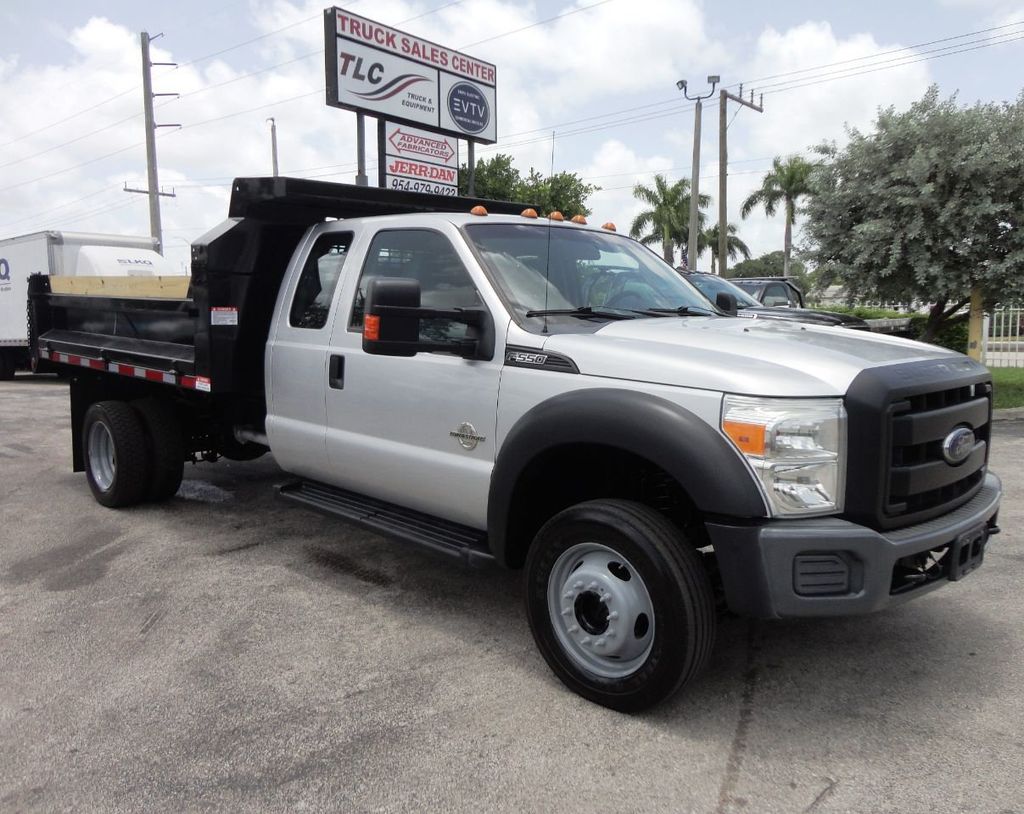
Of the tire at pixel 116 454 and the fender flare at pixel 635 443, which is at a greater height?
the fender flare at pixel 635 443

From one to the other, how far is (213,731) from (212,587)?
5.46 ft

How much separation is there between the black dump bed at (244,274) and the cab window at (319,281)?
255 mm

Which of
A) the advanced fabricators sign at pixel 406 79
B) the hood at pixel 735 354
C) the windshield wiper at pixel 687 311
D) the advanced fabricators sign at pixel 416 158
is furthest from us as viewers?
the advanced fabricators sign at pixel 416 158

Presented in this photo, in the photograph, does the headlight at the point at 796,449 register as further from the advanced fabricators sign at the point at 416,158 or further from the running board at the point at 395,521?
the advanced fabricators sign at the point at 416,158

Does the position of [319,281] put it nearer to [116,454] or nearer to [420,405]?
[420,405]

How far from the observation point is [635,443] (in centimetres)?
310

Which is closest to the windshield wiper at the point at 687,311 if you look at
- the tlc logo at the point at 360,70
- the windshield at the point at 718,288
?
the windshield at the point at 718,288

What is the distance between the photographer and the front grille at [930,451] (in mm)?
2979

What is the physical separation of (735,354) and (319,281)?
105 inches

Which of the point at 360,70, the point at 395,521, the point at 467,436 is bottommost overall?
the point at 395,521

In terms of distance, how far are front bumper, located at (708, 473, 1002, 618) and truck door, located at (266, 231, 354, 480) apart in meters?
2.55

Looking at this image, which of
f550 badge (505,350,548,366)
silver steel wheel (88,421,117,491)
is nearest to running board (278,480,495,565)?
f550 badge (505,350,548,366)

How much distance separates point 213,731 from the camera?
3172 millimetres

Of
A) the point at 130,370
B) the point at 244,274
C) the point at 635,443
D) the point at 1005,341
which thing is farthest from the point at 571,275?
the point at 1005,341
